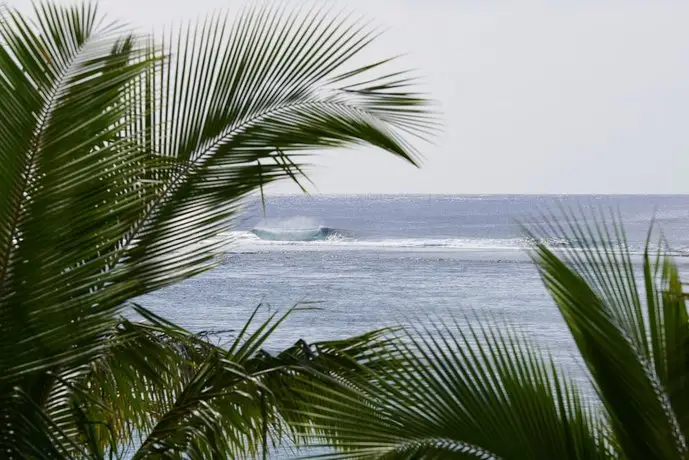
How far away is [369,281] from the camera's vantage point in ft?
92.1

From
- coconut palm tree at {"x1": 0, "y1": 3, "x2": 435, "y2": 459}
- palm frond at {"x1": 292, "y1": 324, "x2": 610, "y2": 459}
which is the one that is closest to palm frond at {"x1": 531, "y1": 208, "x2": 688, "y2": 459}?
palm frond at {"x1": 292, "y1": 324, "x2": 610, "y2": 459}

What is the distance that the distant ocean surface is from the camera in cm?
1898

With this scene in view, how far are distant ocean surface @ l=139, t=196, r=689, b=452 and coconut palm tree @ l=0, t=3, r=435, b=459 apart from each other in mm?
248

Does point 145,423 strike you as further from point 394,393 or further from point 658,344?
point 658,344

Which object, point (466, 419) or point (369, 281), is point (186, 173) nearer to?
point (466, 419)

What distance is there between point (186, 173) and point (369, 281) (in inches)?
983

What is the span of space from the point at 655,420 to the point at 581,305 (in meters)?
0.29

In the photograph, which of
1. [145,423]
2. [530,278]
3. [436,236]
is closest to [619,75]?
[436,236]

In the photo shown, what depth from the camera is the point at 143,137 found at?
3.09 m

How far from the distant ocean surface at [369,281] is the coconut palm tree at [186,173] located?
9.8 inches

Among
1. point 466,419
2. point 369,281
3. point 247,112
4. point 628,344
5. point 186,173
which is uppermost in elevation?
point 247,112

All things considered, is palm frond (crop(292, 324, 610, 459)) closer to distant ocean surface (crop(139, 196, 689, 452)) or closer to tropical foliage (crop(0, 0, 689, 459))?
tropical foliage (crop(0, 0, 689, 459))

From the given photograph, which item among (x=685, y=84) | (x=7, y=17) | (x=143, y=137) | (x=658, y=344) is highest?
(x=685, y=84)

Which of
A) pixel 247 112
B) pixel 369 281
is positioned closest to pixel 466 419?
pixel 247 112
